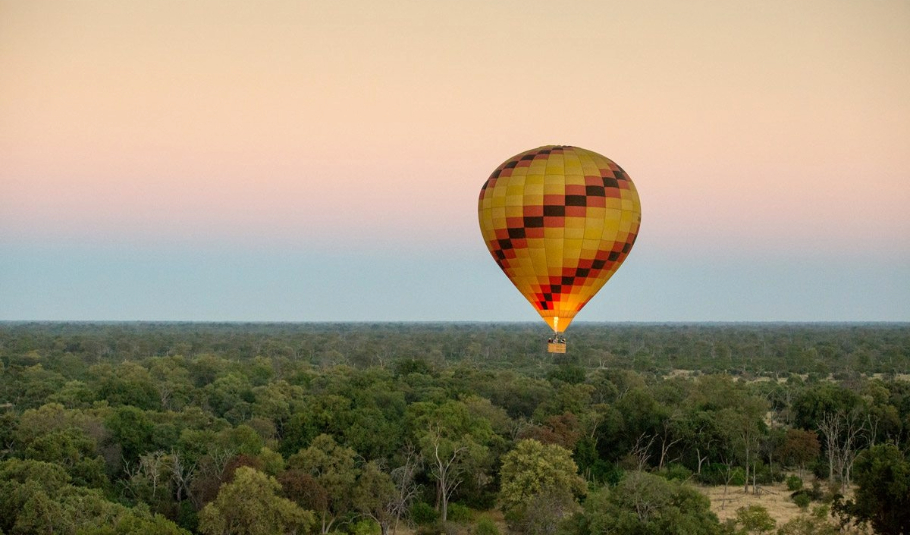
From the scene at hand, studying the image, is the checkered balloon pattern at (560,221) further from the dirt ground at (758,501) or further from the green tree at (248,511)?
the dirt ground at (758,501)

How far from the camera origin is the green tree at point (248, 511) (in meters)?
29.4

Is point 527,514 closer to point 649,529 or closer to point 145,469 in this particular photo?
point 649,529

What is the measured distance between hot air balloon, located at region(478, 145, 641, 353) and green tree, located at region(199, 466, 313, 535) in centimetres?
1123

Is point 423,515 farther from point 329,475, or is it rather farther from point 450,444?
point 329,475

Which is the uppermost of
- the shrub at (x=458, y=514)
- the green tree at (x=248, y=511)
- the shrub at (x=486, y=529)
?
the green tree at (x=248, y=511)

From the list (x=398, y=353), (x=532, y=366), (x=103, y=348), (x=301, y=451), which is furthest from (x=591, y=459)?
(x=103, y=348)

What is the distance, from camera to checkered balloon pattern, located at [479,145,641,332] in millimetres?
27391

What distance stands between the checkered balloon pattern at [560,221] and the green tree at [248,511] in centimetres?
1158

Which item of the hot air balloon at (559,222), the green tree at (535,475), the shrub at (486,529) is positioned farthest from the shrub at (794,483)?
the hot air balloon at (559,222)

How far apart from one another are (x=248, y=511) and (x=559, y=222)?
14512mm

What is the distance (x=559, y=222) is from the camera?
27359mm

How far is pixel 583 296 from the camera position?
29.0 meters

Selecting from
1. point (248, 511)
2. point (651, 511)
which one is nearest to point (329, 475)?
point (248, 511)

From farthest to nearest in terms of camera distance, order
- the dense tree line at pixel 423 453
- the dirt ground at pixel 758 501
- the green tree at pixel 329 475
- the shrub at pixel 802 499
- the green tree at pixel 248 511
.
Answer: the shrub at pixel 802 499 → the dirt ground at pixel 758 501 → the green tree at pixel 329 475 → the dense tree line at pixel 423 453 → the green tree at pixel 248 511
